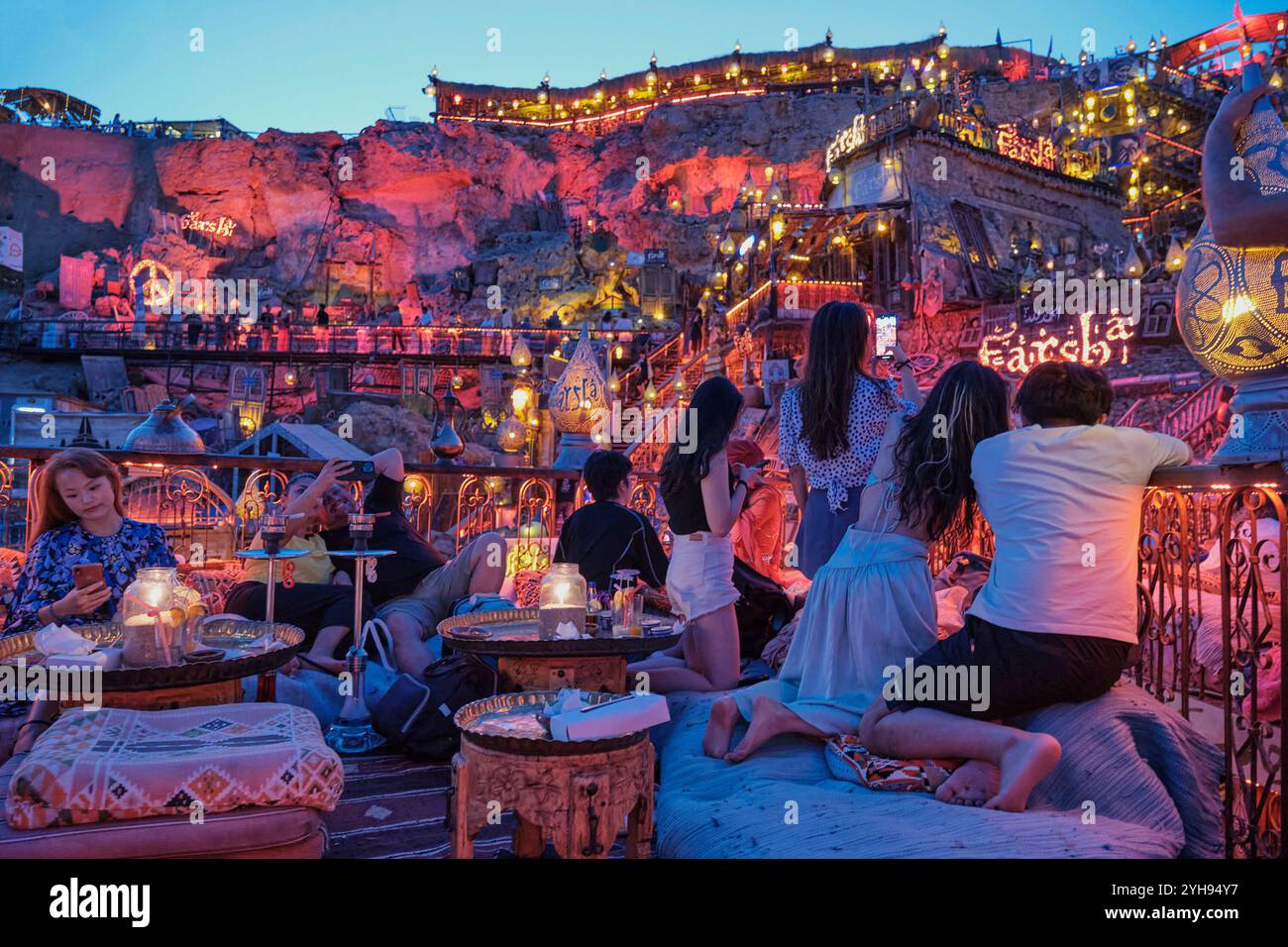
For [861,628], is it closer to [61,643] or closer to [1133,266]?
[61,643]

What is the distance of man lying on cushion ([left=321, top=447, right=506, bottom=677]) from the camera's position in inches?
204

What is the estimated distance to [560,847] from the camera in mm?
2428

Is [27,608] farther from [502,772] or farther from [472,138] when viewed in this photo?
[472,138]

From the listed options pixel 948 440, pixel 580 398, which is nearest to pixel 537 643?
pixel 948 440

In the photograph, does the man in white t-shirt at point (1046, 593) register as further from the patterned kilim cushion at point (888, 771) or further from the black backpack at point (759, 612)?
the black backpack at point (759, 612)

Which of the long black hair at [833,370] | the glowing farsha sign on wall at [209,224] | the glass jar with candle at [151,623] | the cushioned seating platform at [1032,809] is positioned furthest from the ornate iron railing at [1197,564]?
the glowing farsha sign on wall at [209,224]

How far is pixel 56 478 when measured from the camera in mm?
3691

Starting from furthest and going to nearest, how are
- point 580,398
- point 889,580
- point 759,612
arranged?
point 580,398 → point 759,612 → point 889,580

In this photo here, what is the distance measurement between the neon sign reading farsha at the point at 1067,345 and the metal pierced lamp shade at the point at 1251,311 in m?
14.6

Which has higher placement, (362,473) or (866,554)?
(362,473)

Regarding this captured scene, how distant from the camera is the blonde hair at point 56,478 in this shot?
367cm

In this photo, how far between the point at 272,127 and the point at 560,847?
157 ft

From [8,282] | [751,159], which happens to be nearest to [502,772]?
[751,159]

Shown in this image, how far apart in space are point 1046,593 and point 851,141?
30.2 m
